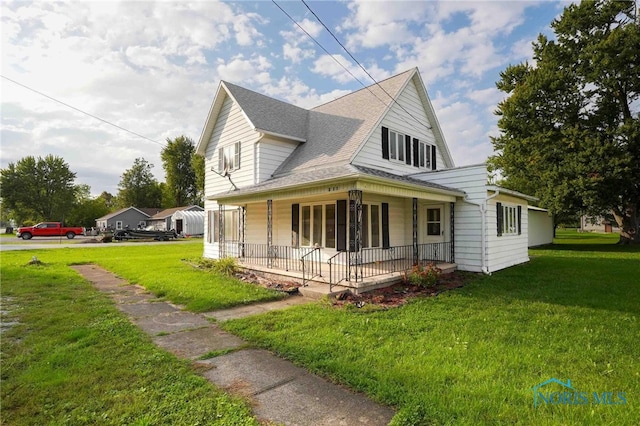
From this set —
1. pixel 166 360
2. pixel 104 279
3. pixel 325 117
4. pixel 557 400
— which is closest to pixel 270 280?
pixel 166 360

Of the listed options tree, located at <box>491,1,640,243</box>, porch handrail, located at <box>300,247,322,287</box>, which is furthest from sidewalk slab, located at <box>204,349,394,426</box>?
tree, located at <box>491,1,640,243</box>

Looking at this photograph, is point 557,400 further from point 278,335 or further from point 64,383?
point 64,383

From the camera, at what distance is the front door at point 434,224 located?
12.9 meters

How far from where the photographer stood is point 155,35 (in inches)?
425

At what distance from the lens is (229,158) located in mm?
15742

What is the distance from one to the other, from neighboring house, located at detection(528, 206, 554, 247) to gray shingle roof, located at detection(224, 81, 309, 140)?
1959 centimetres

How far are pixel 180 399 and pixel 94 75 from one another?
11811mm

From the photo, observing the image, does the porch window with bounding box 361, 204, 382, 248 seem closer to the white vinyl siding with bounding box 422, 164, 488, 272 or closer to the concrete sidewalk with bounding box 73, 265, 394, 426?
the white vinyl siding with bounding box 422, 164, 488, 272

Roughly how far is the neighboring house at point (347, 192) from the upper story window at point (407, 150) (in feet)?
0.16

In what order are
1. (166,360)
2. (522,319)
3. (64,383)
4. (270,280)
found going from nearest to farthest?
1. (64,383)
2. (166,360)
3. (522,319)
4. (270,280)

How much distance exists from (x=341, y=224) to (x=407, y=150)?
5648 mm

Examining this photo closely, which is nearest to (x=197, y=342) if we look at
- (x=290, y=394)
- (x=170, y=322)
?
(x=170, y=322)

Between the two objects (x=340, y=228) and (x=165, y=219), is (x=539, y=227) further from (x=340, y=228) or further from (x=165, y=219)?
(x=165, y=219)

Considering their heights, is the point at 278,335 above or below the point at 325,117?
below
